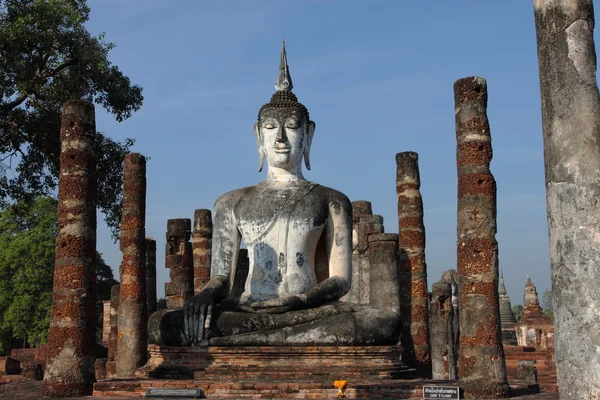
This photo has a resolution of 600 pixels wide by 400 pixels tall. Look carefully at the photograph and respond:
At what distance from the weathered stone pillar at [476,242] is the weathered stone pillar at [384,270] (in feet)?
12.2

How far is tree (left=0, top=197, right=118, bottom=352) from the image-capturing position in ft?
108

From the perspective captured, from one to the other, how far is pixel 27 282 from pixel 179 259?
1820cm

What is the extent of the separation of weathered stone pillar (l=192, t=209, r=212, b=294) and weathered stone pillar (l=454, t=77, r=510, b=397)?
893 cm

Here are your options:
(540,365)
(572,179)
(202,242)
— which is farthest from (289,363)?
(540,365)

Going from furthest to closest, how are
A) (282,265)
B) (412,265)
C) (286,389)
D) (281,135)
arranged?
(412,265), (281,135), (282,265), (286,389)

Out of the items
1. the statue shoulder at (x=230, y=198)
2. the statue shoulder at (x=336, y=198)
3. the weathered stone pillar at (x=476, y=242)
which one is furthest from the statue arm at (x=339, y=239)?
the weathered stone pillar at (x=476, y=242)

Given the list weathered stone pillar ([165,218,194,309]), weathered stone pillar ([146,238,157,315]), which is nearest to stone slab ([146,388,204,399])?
weathered stone pillar ([165,218,194,309])

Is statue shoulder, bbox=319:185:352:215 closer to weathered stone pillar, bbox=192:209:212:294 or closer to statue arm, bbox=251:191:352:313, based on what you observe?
statue arm, bbox=251:191:352:313

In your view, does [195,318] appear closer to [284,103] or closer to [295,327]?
[295,327]

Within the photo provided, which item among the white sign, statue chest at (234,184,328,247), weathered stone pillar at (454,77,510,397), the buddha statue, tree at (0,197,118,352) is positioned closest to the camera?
the white sign

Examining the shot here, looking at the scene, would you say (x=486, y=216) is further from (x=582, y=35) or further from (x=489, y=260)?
(x=582, y=35)

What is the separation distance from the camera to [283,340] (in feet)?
31.6

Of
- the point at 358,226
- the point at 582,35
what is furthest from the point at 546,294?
the point at 582,35

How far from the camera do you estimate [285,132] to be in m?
11.3
